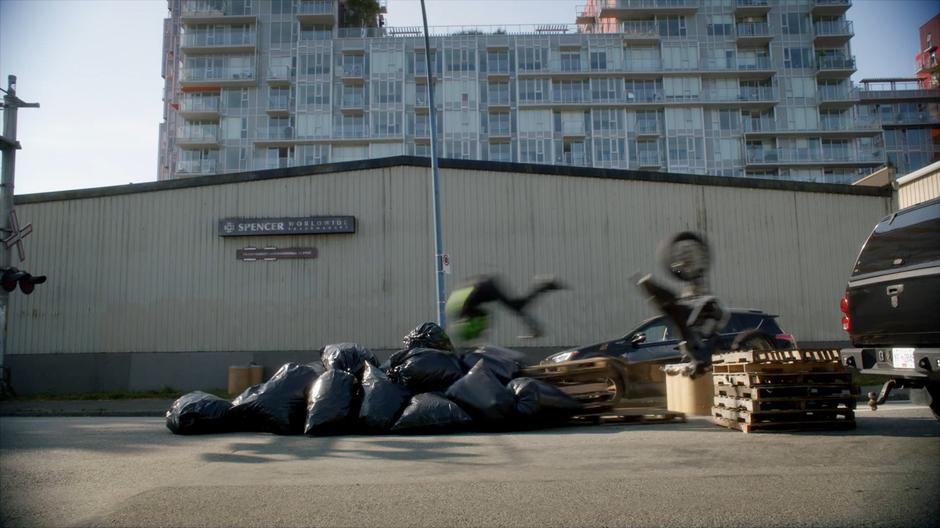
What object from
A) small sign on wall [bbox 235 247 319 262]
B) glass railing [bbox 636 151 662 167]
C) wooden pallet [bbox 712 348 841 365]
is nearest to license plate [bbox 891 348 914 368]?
wooden pallet [bbox 712 348 841 365]

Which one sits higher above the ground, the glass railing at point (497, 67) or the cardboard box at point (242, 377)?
the glass railing at point (497, 67)

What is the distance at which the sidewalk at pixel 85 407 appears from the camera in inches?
511

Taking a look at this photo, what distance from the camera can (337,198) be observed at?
57.9 ft

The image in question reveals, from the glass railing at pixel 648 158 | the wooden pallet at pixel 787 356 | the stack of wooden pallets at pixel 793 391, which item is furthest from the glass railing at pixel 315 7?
the stack of wooden pallets at pixel 793 391

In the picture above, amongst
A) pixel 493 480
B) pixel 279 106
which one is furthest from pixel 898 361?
pixel 279 106

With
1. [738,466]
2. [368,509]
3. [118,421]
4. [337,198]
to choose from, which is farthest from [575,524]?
[337,198]

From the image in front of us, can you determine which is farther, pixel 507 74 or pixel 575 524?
A: pixel 507 74

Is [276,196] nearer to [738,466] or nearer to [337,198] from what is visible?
[337,198]

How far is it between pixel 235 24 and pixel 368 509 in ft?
202

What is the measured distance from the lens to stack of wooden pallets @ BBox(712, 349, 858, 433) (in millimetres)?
7535

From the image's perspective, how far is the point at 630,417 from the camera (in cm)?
906

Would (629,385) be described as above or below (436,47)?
below

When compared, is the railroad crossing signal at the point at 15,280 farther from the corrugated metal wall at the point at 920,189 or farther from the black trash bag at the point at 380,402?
the corrugated metal wall at the point at 920,189

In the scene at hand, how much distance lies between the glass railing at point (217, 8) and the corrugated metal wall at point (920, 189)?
2173 inches
